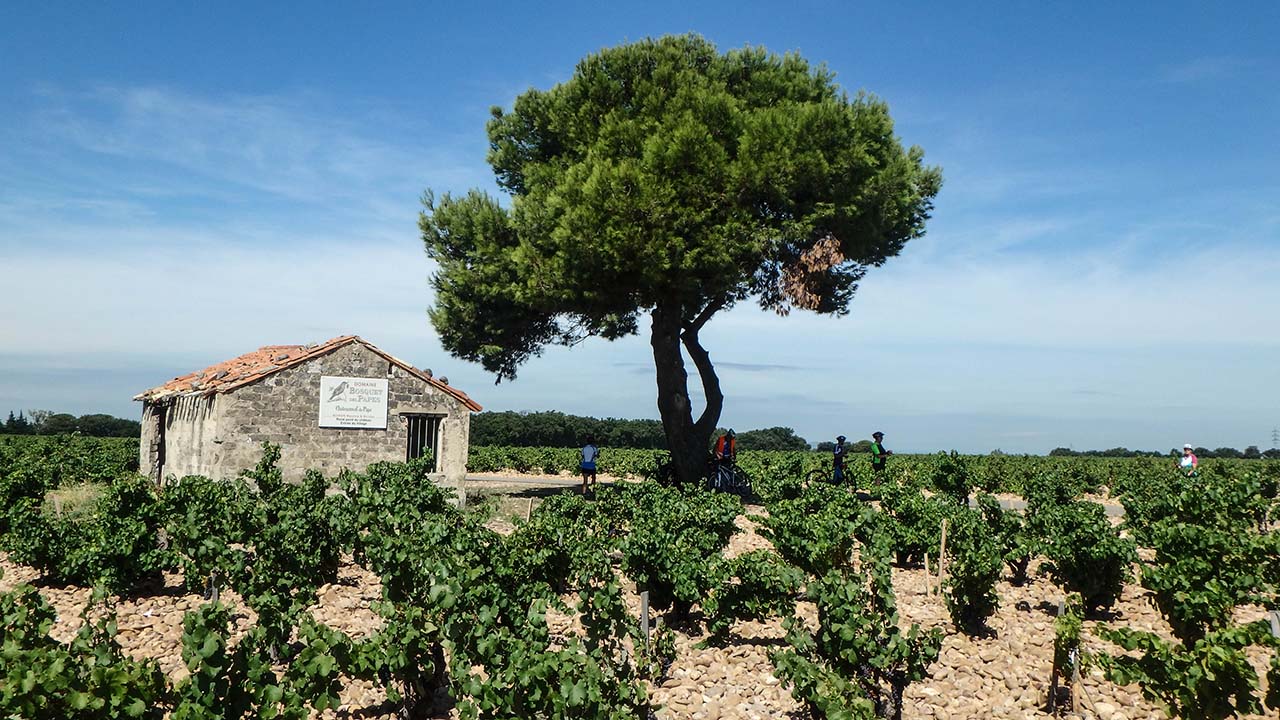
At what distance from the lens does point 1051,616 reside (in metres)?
11.4

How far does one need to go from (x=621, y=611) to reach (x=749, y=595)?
2520mm

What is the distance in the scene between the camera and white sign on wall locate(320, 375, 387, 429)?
64.4 ft

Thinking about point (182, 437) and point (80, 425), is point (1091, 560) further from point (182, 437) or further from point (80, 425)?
point (80, 425)

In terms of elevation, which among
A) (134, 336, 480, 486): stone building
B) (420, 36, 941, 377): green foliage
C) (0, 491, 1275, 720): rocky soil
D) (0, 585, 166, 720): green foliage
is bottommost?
(0, 491, 1275, 720): rocky soil

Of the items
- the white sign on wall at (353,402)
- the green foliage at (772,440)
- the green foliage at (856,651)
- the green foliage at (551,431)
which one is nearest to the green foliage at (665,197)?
the white sign on wall at (353,402)

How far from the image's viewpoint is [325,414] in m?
19.6

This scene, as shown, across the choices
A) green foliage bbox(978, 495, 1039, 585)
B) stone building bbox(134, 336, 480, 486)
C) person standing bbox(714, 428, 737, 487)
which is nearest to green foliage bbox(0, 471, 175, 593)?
stone building bbox(134, 336, 480, 486)

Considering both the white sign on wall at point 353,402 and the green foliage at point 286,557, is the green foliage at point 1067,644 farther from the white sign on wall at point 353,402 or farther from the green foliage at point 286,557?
the white sign on wall at point 353,402

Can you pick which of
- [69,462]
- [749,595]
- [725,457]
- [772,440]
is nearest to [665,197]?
[725,457]

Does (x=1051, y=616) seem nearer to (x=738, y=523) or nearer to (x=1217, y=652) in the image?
(x=1217, y=652)

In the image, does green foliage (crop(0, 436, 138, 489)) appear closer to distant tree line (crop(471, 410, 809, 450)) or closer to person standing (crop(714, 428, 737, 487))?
person standing (crop(714, 428, 737, 487))

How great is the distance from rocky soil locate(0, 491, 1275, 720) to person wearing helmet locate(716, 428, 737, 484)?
11117 millimetres

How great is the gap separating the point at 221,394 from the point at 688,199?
12.5 metres

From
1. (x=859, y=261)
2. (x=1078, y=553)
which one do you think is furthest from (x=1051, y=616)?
(x=859, y=261)
